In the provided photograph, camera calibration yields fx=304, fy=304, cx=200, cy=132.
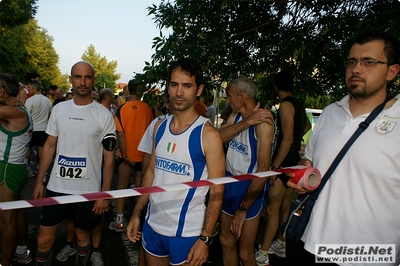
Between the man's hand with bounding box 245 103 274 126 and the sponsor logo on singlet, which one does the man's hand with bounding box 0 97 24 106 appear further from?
the man's hand with bounding box 245 103 274 126

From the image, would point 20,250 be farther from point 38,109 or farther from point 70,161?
point 38,109

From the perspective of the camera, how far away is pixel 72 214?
3.07m

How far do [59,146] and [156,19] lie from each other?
281 cm

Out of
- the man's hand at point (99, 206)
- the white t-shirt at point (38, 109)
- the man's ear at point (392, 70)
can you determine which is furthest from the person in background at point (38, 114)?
the man's ear at point (392, 70)

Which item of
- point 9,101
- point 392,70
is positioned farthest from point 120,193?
point 9,101

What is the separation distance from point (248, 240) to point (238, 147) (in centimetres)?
96

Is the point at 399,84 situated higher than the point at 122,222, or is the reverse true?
the point at 399,84

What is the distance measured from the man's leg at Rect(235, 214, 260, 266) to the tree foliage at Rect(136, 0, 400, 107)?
7.07 feet

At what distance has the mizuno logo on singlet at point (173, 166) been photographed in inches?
89.4

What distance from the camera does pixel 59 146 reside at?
10.2 feet

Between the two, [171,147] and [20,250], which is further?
[20,250]

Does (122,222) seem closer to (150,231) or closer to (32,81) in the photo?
(150,231)

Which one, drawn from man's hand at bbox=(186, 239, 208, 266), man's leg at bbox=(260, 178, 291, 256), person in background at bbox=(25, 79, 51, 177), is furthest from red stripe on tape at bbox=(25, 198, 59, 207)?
person in background at bbox=(25, 79, 51, 177)

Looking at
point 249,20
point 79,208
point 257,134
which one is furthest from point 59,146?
point 249,20
